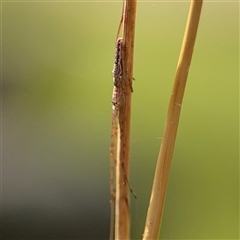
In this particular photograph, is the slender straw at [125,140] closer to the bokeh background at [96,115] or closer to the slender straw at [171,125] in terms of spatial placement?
the slender straw at [171,125]

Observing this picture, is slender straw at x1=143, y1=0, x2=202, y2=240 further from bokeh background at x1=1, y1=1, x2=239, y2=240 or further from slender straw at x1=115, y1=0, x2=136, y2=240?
bokeh background at x1=1, y1=1, x2=239, y2=240

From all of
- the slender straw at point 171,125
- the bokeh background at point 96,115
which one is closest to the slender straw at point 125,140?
the slender straw at point 171,125

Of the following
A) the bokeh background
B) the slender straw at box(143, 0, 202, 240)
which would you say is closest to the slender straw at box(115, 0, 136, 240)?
the slender straw at box(143, 0, 202, 240)

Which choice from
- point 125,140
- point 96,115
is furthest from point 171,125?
point 96,115

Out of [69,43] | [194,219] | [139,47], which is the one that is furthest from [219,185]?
[69,43]

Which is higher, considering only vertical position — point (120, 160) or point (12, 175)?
point (120, 160)

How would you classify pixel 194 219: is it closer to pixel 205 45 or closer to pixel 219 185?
pixel 219 185
